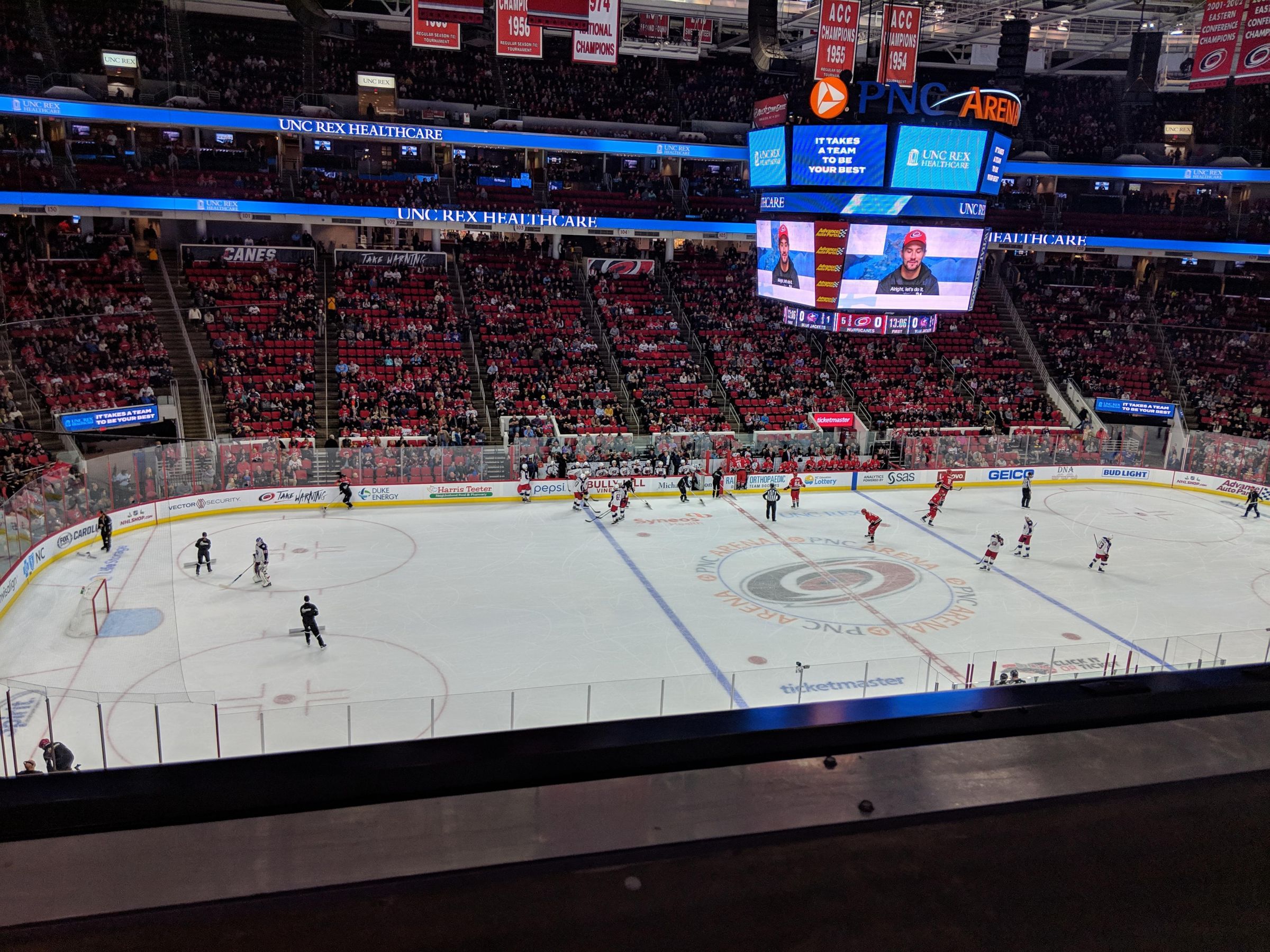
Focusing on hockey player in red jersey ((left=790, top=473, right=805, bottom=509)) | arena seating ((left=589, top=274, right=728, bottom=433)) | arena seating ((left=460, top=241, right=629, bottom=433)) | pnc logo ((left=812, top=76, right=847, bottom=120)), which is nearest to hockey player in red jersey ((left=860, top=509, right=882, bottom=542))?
hockey player in red jersey ((left=790, top=473, right=805, bottom=509))

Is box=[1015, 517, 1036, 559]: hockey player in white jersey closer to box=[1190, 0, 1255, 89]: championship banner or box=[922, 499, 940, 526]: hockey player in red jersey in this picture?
box=[922, 499, 940, 526]: hockey player in red jersey

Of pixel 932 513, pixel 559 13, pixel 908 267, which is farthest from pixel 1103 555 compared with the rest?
pixel 559 13

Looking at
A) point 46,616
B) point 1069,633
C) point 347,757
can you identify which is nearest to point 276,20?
point 46,616

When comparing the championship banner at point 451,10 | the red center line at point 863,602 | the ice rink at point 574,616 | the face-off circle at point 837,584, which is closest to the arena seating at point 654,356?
the ice rink at point 574,616

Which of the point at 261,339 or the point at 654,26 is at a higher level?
the point at 654,26

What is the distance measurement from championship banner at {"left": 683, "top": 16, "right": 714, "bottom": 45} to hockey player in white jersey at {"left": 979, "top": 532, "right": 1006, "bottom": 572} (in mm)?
24418

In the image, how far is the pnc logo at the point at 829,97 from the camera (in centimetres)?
2197

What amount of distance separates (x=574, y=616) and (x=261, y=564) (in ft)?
22.0

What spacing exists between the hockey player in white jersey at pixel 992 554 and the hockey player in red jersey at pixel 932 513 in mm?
3368

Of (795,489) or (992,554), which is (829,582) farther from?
(795,489)

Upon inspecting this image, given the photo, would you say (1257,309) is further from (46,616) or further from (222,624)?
(46,616)

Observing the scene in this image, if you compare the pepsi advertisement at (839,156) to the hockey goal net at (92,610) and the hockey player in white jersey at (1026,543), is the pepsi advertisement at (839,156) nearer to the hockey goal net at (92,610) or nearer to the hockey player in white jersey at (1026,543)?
the hockey player in white jersey at (1026,543)

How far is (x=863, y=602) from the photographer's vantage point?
19594mm

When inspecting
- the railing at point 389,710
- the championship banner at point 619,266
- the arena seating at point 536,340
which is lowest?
the railing at point 389,710
